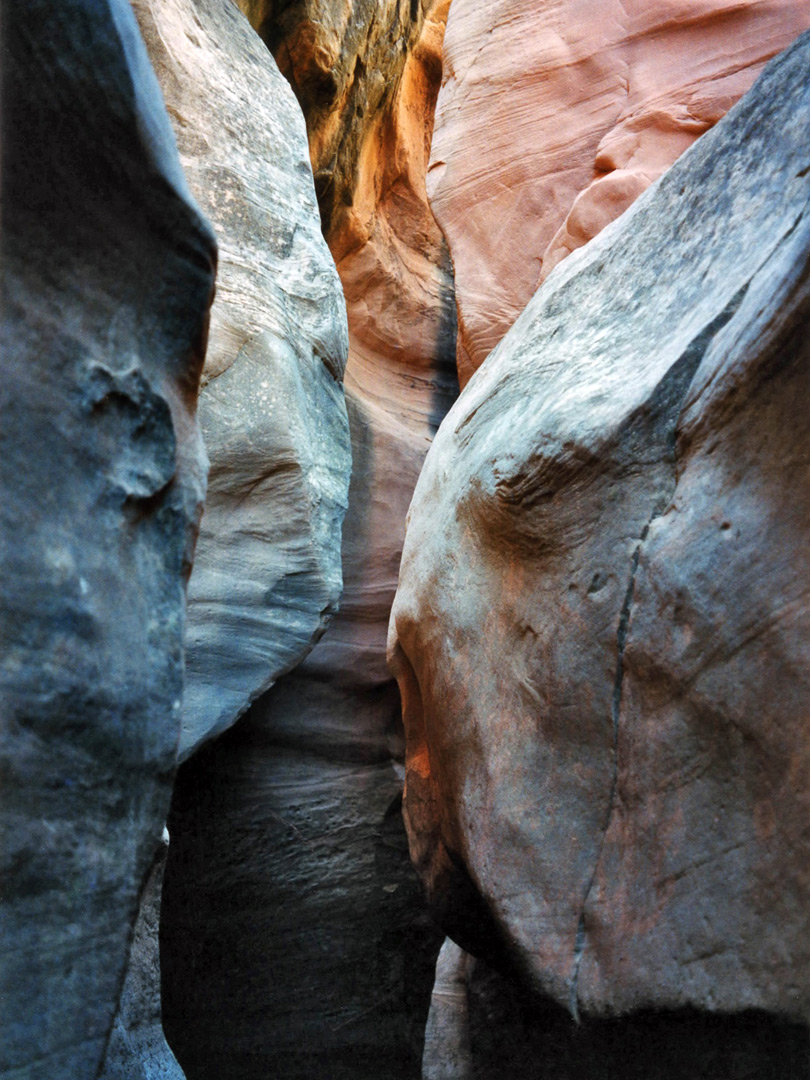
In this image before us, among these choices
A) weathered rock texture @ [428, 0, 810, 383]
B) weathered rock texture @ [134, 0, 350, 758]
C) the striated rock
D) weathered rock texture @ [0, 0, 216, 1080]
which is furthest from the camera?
the striated rock

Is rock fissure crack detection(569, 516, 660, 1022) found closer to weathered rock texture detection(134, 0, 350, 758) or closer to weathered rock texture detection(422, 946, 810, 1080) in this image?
weathered rock texture detection(422, 946, 810, 1080)

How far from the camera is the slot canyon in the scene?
1.16 meters

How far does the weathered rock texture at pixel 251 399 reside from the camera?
3.14m

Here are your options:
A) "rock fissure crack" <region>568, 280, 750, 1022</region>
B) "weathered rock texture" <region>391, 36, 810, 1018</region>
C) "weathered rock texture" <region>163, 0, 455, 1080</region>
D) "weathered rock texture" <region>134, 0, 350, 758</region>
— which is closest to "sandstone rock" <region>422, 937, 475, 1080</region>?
"weathered rock texture" <region>391, 36, 810, 1018</region>

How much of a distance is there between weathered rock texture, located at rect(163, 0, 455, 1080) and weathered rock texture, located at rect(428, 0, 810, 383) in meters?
0.67

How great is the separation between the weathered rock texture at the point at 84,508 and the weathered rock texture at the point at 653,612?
1063mm

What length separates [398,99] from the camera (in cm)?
571

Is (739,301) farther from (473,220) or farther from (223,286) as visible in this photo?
(473,220)

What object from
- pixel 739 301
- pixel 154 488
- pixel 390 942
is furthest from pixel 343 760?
pixel 154 488

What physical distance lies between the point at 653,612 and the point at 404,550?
48.9 inches

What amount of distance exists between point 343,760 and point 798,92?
301cm

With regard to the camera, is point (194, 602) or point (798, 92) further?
point (194, 602)

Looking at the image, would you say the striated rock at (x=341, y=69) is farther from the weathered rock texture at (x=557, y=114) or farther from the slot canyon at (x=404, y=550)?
the weathered rock texture at (x=557, y=114)

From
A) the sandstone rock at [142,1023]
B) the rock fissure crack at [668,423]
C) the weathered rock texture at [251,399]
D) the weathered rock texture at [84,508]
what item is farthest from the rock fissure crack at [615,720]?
the weathered rock texture at [251,399]
